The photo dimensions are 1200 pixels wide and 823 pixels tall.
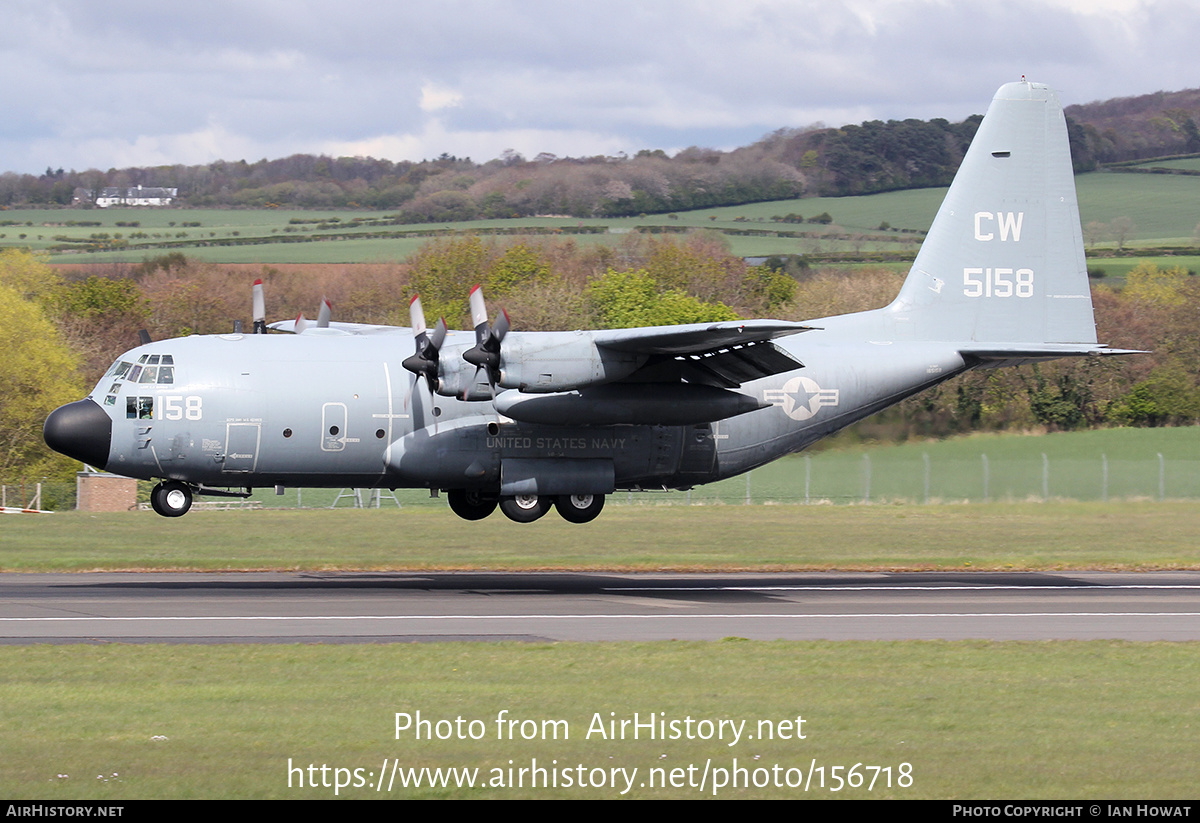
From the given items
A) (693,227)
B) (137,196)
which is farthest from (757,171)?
(137,196)

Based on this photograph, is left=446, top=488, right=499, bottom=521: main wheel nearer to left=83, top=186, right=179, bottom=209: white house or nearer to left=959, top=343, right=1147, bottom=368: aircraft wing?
left=959, top=343, right=1147, bottom=368: aircraft wing

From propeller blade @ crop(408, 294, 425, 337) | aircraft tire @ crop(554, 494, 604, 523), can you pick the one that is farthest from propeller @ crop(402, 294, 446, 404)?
A: aircraft tire @ crop(554, 494, 604, 523)

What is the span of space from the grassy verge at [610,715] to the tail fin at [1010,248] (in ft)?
34.6

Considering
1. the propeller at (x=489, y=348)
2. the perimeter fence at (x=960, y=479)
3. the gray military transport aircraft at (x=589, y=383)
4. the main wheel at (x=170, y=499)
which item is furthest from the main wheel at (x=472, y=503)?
the perimeter fence at (x=960, y=479)

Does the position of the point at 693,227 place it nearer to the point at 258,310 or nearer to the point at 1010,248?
the point at 1010,248

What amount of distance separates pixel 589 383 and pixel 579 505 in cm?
316

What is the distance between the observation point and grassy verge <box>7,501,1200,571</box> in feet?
90.0

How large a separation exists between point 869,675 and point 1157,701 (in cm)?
310

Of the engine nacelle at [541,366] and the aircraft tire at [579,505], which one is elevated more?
the engine nacelle at [541,366]

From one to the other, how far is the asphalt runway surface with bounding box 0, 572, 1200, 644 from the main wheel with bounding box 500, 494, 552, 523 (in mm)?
1389

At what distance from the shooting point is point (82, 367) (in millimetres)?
56750

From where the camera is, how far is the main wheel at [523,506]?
2323 cm

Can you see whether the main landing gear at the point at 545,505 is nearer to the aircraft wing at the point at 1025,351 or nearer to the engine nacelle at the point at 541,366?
the engine nacelle at the point at 541,366

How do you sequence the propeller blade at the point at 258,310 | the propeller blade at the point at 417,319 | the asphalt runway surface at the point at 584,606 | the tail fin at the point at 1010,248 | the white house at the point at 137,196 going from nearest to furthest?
the asphalt runway surface at the point at 584,606, the propeller blade at the point at 417,319, the propeller blade at the point at 258,310, the tail fin at the point at 1010,248, the white house at the point at 137,196
